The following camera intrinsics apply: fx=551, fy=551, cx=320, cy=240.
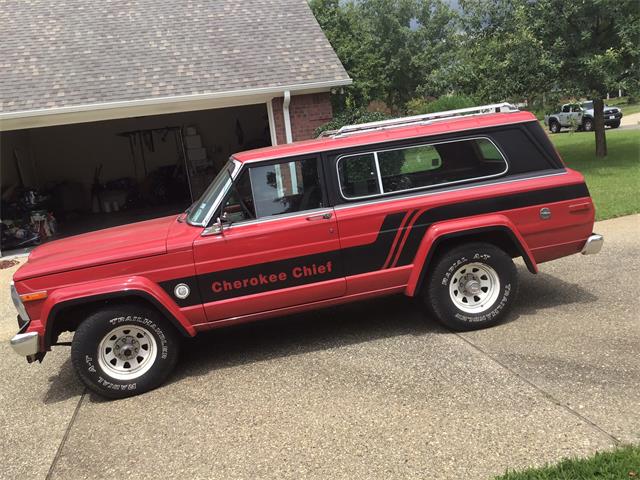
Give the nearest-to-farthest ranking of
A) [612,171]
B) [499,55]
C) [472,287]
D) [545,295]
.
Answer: [472,287], [545,295], [612,171], [499,55]

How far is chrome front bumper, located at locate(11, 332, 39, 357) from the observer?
410 cm

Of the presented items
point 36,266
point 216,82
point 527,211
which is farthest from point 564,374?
point 216,82

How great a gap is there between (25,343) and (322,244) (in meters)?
2.37

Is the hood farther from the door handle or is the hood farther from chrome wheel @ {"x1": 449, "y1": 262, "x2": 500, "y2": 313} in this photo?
chrome wheel @ {"x1": 449, "y1": 262, "x2": 500, "y2": 313}

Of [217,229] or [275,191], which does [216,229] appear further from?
[275,191]

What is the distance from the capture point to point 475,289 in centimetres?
491

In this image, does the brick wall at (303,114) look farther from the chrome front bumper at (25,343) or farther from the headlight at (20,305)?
the chrome front bumper at (25,343)

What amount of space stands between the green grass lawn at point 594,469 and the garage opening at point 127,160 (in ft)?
43.0

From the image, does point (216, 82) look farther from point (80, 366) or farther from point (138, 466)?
point (138, 466)

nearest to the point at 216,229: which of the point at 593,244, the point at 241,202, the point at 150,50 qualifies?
the point at 241,202

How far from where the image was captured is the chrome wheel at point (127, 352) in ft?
14.2

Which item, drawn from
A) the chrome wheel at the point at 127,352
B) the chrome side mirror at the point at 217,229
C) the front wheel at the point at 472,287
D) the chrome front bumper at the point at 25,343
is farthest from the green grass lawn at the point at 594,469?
the chrome front bumper at the point at 25,343

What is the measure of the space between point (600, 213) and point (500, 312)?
493 centimetres

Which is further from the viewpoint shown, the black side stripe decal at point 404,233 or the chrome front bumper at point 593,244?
the chrome front bumper at point 593,244
